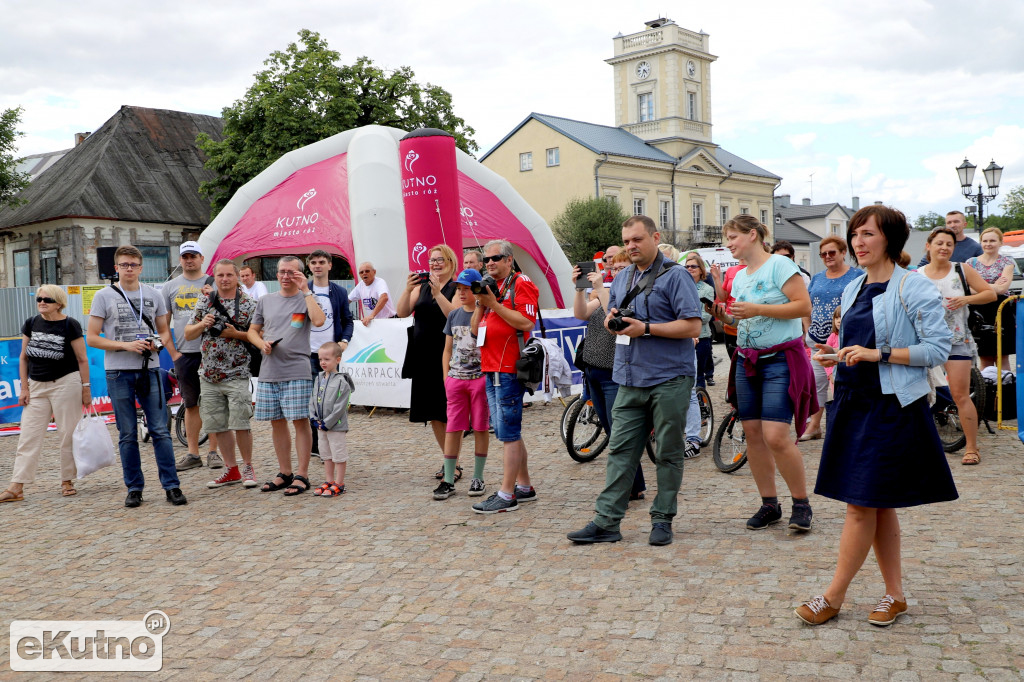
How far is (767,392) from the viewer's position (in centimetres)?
514

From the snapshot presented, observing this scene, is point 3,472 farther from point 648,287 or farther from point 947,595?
point 947,595

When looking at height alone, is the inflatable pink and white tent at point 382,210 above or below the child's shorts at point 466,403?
above

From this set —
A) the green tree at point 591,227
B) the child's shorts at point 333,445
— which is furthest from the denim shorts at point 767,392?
the green tree at point 591,227

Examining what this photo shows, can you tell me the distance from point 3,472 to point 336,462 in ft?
13.8

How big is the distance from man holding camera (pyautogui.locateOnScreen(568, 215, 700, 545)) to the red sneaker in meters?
3.60

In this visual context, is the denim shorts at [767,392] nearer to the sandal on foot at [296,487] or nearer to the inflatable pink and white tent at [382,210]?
the sandal on foot at [296,487]

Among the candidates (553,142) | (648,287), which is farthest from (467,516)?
(553,142)

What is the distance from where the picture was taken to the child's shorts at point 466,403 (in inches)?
251

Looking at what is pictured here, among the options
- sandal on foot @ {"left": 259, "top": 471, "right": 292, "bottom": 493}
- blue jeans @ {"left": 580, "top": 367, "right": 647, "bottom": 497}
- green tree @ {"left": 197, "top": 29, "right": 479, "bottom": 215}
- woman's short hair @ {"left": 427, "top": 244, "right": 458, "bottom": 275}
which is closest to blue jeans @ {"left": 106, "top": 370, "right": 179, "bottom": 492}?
sandal on foot @ {"left": 259, "top": 471, "right": 292, "bottom": 493}

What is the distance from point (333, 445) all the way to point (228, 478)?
127 centimetres

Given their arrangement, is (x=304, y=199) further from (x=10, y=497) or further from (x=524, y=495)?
(x=524, y=495)

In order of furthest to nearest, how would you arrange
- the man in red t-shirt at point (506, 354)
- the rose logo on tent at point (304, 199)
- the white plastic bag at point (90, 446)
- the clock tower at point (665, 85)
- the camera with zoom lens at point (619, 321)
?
the clock tower at point (665, 85) → the rose logo on tent at point (304, 199) → the white plastic bag at point (90, 446) → the man in red t-shirt at point (506, 354) → the camera with zoom lens at point (619, 321)

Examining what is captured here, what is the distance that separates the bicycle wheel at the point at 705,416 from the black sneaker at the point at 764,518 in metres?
2.76

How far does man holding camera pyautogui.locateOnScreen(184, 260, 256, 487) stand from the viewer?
720 cm
